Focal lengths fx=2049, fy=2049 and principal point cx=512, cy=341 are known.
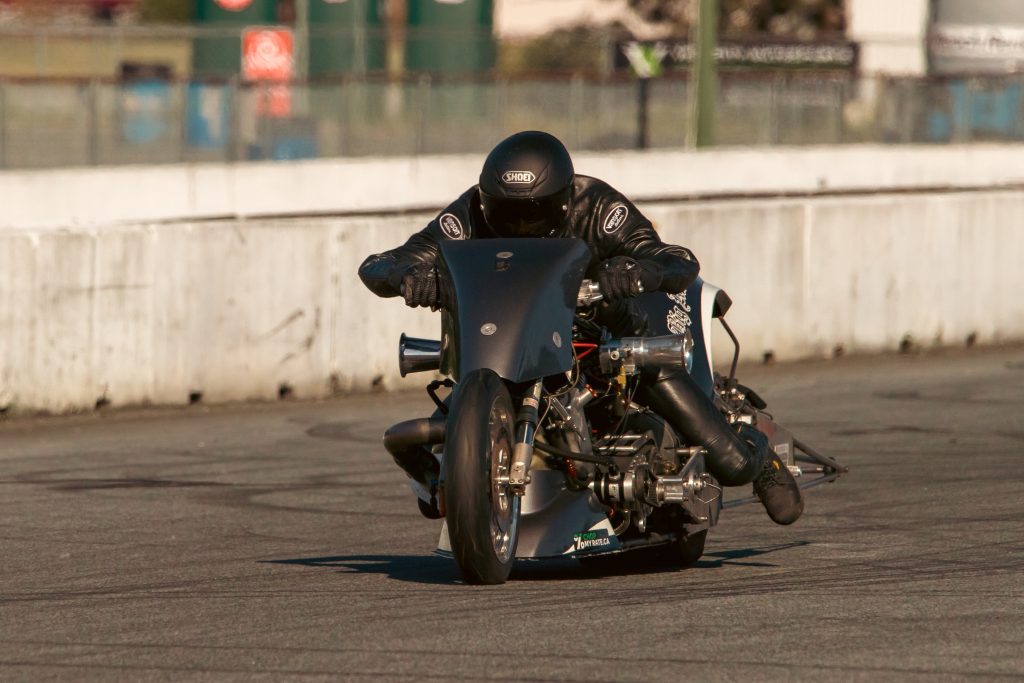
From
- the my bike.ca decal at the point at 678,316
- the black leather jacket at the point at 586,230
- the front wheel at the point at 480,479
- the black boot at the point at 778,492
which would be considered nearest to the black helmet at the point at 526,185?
the black leather jacket at the point at 586,230

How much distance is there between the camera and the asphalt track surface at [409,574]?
19.6ft

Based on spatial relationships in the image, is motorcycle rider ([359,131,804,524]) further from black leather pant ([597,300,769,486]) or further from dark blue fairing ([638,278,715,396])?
dark blue fairing ([638,278,715,396])

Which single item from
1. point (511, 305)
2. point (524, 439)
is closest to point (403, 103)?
point (511, 305)

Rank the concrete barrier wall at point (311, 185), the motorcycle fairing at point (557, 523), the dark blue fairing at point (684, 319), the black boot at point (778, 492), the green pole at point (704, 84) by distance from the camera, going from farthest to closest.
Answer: the green pole at point (704, 84), the concrete barrier wall at point (311, 185), the black boot at point (778, 492), the dark blue fairing at point (684, 319), the motorcycle fairing at point (557, 523)

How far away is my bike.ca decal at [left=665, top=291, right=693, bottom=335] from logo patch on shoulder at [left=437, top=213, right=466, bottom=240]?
931 millimetres

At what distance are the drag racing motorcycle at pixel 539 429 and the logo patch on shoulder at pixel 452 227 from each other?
0.41m

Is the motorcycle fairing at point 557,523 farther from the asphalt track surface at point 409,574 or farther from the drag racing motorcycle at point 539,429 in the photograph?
the asphalt track surface at point 409,574

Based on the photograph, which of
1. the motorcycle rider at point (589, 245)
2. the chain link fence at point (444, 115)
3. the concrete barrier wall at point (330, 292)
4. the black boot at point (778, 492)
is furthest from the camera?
the chain link fence at point (444, 115)

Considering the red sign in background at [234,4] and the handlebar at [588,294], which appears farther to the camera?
the red sign in background at [234,4]

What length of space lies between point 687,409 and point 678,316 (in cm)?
50

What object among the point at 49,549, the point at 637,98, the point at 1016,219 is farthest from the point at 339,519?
the point at 637,98

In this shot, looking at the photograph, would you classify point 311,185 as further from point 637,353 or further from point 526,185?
point 637,353

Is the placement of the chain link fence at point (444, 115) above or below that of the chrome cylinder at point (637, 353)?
below

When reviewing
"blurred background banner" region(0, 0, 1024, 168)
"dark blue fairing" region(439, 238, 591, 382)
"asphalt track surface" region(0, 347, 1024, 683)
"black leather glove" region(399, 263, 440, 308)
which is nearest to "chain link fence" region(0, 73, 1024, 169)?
"blurred background banner" region(0, 0, 1024, 168)
